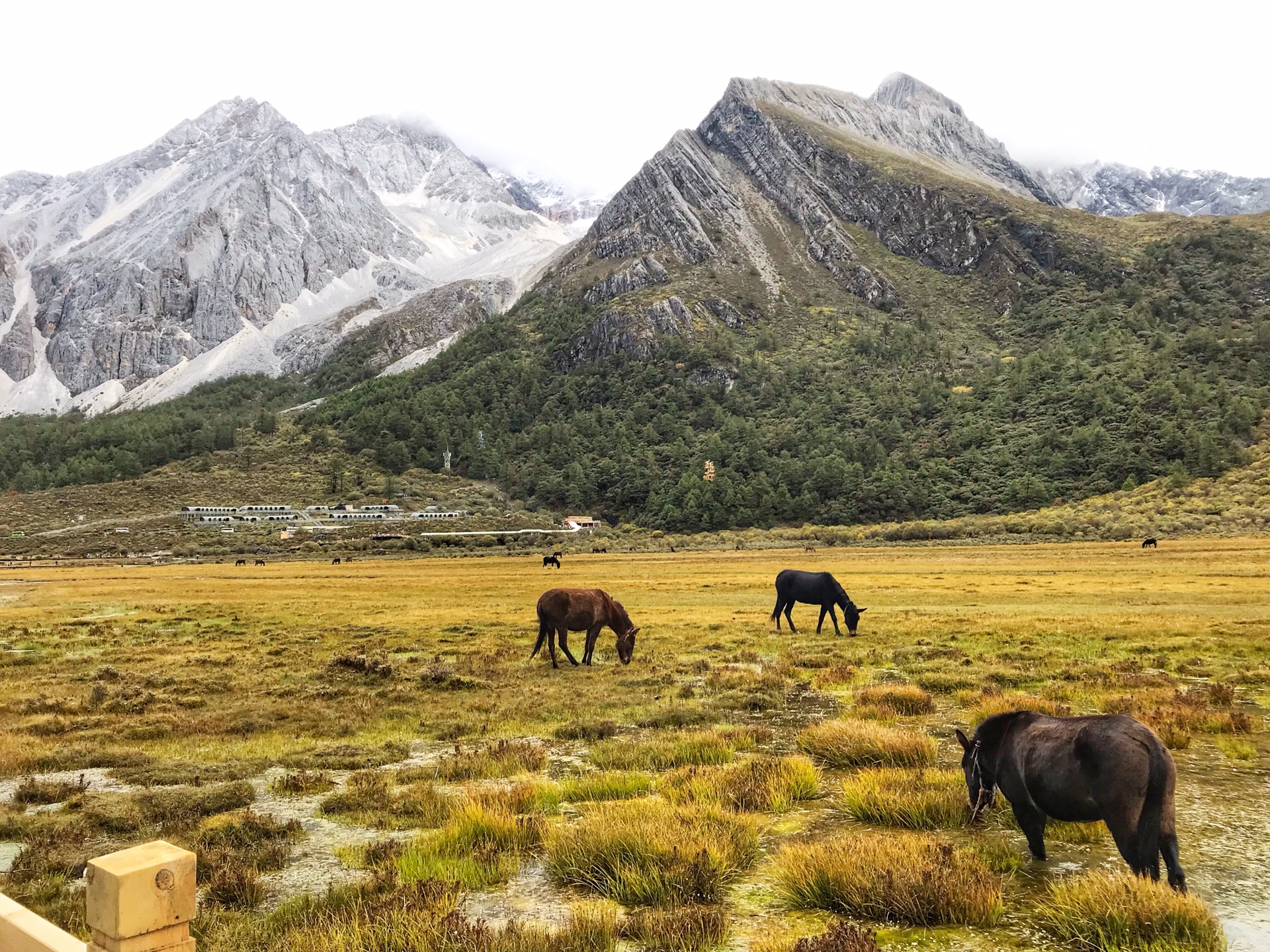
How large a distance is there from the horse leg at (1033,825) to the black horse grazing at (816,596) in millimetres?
18896

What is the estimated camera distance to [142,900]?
9.96 feet

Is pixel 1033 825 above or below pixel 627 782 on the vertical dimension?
above

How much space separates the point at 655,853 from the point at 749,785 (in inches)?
103

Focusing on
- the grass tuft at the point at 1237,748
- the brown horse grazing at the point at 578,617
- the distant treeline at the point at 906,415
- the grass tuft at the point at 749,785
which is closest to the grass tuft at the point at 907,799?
the grass tuft at the point at 749,785

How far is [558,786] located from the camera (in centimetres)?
970

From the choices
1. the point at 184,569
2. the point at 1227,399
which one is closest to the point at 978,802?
the point at 184,569

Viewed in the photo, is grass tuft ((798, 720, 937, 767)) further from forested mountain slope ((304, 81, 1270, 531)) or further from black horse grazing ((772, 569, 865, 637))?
forested mountain slope ((304, 81, 1270, 531))

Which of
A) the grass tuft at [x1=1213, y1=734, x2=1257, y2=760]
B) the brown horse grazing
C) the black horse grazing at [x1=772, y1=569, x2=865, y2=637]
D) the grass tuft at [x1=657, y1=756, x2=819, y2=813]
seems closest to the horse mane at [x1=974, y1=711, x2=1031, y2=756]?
the grass tuft at [x1=657, y1=756, x2=819, y2=813]

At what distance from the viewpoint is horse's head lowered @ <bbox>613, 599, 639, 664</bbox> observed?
21.2 meters

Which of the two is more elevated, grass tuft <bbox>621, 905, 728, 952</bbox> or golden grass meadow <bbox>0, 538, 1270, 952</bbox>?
grass tuft <bbox>621, 905, 728, 952</bbox>

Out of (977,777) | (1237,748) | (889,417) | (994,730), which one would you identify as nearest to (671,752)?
(977,777)

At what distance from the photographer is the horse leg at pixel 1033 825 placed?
6984 mm

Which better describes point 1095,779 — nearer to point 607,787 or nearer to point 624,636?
point 607,787

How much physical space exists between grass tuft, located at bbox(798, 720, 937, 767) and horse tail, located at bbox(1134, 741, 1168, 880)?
171 inches
